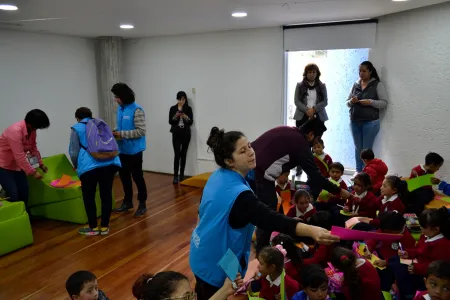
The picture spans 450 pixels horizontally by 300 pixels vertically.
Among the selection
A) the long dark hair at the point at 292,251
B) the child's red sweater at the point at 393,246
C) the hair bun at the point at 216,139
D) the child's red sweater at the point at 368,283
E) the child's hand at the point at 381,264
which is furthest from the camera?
the long dark hair at the point at 292,251

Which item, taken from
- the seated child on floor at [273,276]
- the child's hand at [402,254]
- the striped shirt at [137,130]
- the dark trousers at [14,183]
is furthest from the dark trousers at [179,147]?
the child's hand at [402,254]

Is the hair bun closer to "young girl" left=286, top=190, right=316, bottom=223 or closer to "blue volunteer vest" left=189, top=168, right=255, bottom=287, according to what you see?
"blue volunteer vest" left=189, top=168, right=255, bottom=287

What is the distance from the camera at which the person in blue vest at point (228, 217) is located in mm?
1499

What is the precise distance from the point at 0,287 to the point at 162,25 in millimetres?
3330

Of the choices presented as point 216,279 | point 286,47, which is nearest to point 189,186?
point 286,47

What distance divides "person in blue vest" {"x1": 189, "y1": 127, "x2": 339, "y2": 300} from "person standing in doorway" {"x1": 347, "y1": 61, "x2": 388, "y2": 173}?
10.3 ft

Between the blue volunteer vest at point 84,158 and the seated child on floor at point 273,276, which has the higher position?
the blue volunteer vest at point 84,158

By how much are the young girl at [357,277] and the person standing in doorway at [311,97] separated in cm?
280

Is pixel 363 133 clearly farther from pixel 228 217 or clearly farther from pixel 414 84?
pixel 228 217

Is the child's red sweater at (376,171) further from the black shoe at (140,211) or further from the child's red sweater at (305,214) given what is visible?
the black shoe at (140,211)

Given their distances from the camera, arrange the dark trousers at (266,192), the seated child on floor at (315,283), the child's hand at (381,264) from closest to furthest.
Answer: the seated child on floor at (315,283), the child's hand at (381,264), the dark trousers at (266,192)

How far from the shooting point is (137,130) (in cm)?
414

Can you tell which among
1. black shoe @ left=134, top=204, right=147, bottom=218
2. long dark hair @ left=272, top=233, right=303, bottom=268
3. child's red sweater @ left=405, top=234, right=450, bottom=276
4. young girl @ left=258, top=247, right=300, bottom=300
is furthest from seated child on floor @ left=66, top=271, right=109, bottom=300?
black shoe @ left=134, top=204, right=147, bottom=218

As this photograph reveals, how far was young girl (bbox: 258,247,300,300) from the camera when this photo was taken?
2.14m
